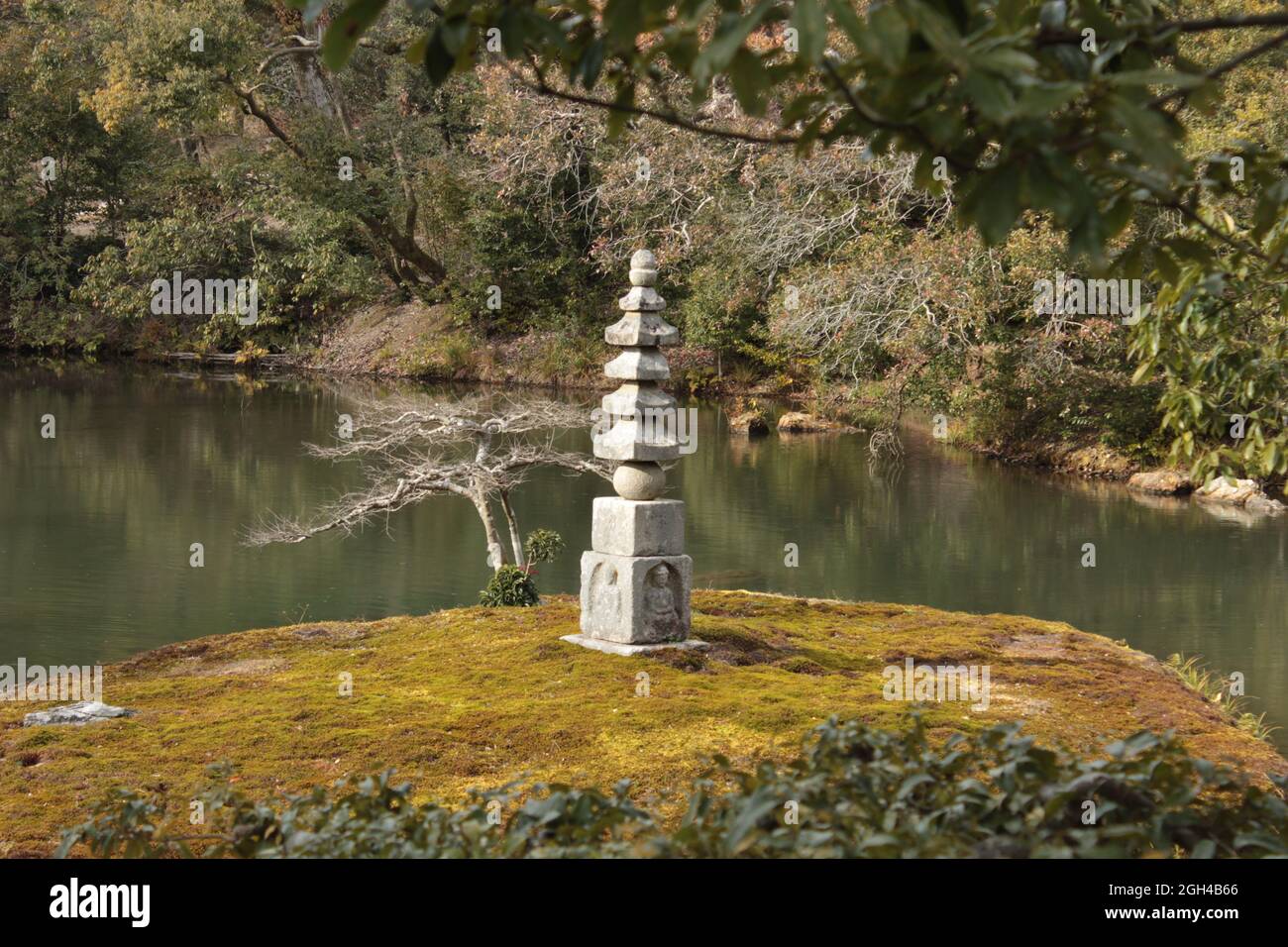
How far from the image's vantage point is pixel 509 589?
9.59 meters

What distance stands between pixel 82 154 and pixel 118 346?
15.3 feet

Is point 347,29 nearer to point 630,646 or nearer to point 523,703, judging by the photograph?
point 523,703

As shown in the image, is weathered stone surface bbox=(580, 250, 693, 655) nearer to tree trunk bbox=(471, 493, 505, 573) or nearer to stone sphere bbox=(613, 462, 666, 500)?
stone sphere bbox=(613, 462, 666, 500)

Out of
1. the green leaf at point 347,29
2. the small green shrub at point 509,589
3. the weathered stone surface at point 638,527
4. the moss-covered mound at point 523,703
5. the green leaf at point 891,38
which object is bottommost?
the moss-covered mound at point 523,703

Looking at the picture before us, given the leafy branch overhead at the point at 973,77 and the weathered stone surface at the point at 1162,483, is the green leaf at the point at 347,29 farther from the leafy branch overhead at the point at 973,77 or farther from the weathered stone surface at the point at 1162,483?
the weathered stone surface at the point at 1162,483

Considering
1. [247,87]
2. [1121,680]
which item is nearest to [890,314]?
[1121,680]

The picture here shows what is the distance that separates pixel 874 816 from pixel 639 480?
513 centimetres

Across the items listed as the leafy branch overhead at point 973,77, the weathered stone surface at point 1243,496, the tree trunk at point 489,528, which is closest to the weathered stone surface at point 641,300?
the tree trunk at point 489,528

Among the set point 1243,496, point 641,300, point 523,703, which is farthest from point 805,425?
point 523,703

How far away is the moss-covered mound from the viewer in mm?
5949

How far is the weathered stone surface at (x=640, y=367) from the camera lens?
25.7 feet

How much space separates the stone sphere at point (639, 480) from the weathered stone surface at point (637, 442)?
59mm

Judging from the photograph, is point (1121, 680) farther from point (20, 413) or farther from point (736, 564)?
point (20, 413)

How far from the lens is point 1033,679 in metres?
7.86
